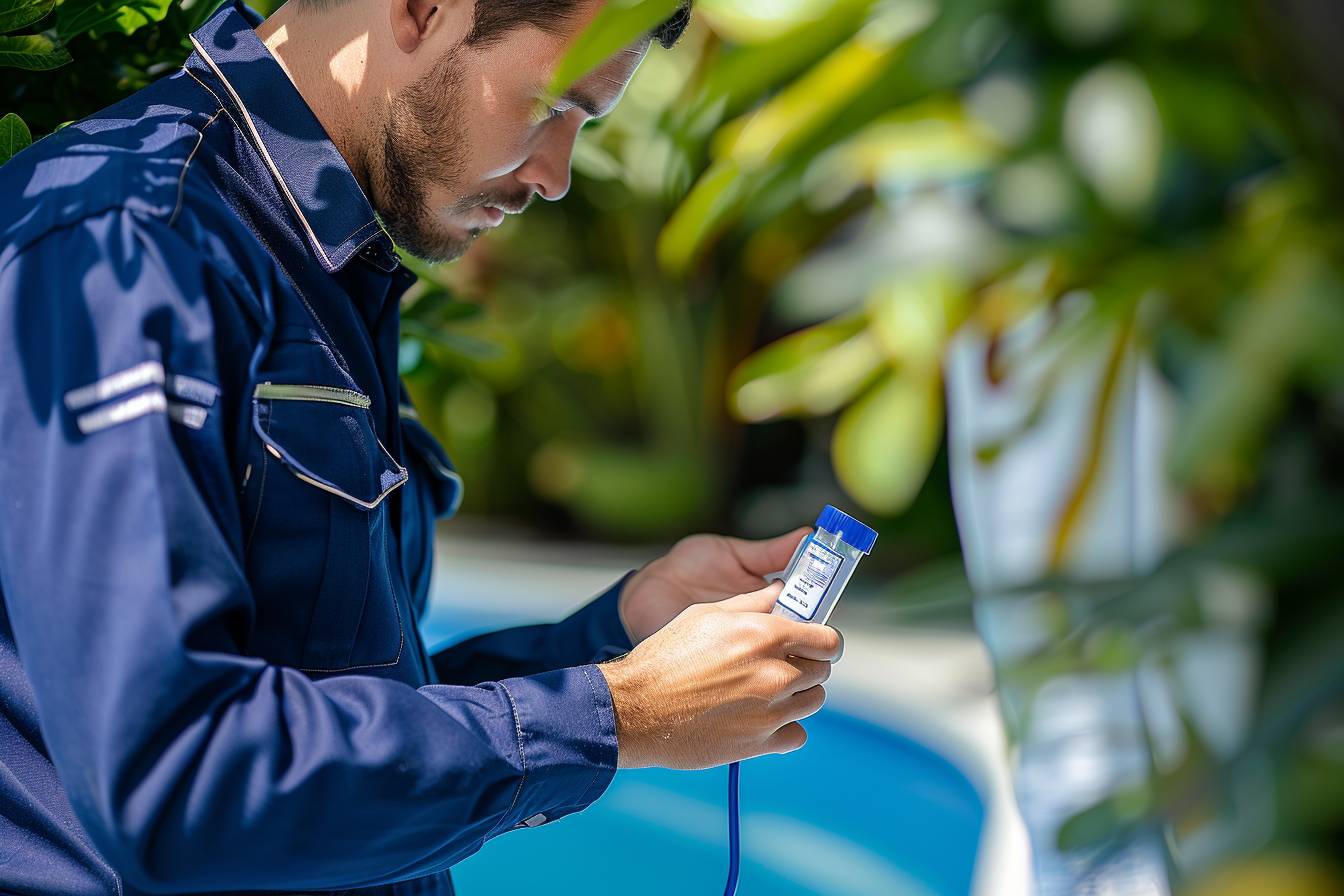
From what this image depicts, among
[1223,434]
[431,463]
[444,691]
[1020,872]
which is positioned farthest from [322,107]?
[1020,872]

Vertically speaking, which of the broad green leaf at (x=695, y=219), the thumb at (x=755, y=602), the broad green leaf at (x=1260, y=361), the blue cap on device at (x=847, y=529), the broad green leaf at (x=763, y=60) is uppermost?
the broad green leaf at (x=763, y=60)

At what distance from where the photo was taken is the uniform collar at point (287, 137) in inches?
40.4

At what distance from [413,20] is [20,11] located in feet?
0.99

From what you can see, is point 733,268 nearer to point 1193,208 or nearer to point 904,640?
point 904,640

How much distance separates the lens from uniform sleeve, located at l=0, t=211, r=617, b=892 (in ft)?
2.56

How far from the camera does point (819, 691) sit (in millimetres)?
1079

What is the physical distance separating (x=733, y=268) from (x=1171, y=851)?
4.31 meters

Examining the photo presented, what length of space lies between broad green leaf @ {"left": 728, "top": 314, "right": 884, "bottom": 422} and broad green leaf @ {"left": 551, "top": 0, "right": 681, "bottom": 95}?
1.45ft

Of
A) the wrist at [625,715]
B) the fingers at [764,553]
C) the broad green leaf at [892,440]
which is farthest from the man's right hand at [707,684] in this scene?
the fingers at [764,553]

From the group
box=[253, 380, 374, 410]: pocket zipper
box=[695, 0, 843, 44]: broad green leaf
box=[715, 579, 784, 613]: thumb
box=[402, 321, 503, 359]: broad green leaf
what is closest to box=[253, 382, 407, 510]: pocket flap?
box=[253, 380, 374, 410]: pocket zipper

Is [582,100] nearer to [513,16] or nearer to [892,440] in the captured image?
[513,16]

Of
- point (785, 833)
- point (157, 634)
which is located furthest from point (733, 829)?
point (785, 833)

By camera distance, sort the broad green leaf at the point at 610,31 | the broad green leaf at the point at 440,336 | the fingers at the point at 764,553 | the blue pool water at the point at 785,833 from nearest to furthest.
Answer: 1. the broad green leaf at the point at 610,31
2. the fingers at the point at 764,553
3. the broad green leaf at the point at 440,336
4. the blue pool water at the point at 785,833

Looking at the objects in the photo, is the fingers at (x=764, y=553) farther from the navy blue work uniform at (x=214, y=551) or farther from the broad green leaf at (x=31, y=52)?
the broad green leaf at (x=31, y=52)
